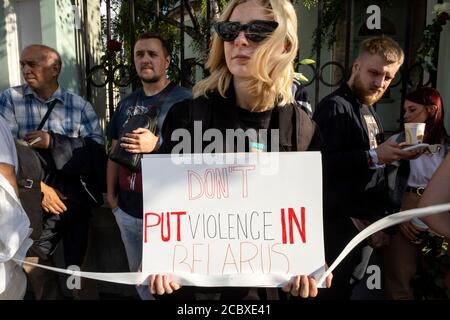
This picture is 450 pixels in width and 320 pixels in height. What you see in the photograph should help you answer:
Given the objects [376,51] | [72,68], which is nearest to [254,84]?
[376,51]

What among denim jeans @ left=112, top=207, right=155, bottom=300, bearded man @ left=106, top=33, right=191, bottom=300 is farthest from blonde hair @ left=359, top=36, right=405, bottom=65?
denim jeans @ left=112, top=207, right=155, bottom=300

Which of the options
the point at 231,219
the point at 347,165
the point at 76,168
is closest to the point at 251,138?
the point at 231,219

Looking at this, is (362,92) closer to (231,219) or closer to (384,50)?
(384,50)

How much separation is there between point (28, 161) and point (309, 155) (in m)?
1.27

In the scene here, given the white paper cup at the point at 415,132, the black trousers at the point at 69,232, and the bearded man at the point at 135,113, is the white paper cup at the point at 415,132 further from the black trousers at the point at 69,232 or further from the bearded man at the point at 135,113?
the black trousers at the point at 69,232

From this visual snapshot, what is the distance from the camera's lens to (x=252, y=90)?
4.42 feet

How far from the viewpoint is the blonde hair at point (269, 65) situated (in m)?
1.29

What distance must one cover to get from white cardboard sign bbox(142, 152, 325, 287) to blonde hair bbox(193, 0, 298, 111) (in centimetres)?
22

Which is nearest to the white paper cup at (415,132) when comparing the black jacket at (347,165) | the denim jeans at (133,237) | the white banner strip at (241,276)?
the black jacket at (347,165)

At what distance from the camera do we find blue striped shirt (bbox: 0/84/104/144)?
227cm

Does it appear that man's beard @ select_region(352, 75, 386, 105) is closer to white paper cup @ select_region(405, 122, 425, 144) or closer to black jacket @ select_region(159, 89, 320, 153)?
white paper cup @ select_region(405, 122, 425, 144)

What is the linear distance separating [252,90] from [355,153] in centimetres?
75
